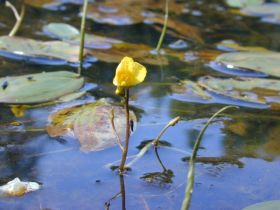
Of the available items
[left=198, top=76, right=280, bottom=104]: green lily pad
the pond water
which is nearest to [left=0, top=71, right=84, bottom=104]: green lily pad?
the pond water

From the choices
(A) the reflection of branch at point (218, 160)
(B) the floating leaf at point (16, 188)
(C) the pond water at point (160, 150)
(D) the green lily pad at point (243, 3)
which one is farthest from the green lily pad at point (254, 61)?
(D) the green lily pad at point (243, 3)

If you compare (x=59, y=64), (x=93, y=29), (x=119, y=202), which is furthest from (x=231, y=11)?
(x=119, y=202)

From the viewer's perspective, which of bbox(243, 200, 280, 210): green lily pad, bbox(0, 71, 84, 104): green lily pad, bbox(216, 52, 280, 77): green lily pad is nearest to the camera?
bbox(243, 200, 280, 210): green lily pad

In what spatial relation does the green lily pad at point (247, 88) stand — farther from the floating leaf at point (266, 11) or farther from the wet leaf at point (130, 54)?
the floating leaf at point (266, 11)

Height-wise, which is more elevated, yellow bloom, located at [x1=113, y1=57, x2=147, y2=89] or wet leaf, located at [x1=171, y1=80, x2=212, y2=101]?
yellow bloom, located at [x1=113, y1=57, x2=147, y2=89]

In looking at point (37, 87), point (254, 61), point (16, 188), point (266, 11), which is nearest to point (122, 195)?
point (16, 188)

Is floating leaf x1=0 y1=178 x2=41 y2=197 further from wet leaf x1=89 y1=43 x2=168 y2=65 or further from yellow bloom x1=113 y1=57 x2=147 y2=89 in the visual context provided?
wet leaf x1=89 y1=43 x2=168 y2=65

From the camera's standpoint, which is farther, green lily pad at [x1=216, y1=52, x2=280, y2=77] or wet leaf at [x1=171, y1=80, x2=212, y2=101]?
green lily pad at [x1=216, y1=52, x2=280, y2=77]
